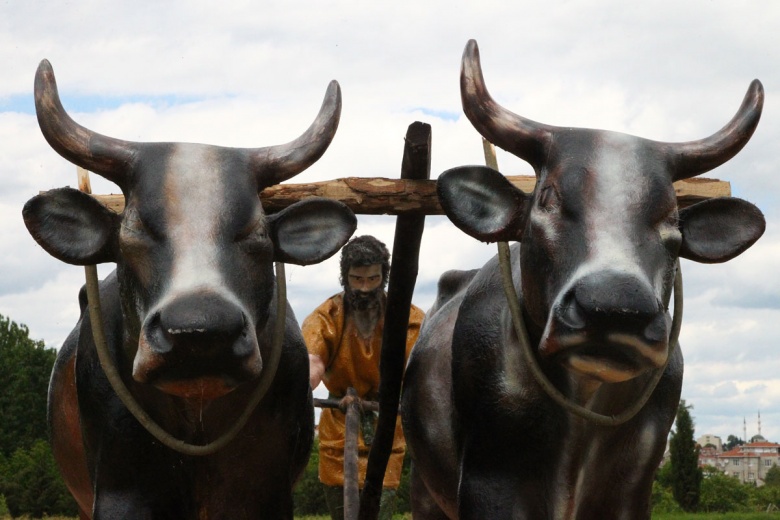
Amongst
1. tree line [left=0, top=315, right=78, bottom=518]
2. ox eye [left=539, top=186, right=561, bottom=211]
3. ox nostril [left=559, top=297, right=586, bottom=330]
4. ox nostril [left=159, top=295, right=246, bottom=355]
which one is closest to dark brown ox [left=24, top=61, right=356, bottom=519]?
ox nostril [left=159, top=295, right=246, bottom=355]

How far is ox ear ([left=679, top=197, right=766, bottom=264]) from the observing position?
16.4 ft

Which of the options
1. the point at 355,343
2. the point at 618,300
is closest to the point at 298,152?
the point at 618,300

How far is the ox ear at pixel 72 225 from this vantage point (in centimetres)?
494

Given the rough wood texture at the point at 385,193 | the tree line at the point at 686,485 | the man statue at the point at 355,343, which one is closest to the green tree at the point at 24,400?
the tree line at the point at 686,485

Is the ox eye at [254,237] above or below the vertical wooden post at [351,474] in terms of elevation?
above

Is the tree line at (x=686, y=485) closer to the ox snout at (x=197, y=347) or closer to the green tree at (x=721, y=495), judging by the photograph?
the green tree at (x=721, y=495)

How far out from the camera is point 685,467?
98.1 feet

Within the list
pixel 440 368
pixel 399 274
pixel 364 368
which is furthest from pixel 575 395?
pixel 364 368

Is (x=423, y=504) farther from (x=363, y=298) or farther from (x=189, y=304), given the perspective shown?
(x=189, y=304)

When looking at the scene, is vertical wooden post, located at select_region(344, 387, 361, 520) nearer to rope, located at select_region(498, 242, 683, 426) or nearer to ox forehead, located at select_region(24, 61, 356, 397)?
ox forehead, located at select_region(24, 61, 356, 397)

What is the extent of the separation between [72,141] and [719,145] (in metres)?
2.72

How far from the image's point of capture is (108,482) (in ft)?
17.0

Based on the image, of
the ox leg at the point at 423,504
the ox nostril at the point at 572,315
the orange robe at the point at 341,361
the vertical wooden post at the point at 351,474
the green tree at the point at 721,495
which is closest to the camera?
the ox nostril at the point at 572,315

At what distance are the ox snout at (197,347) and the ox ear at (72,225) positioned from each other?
71 cm
